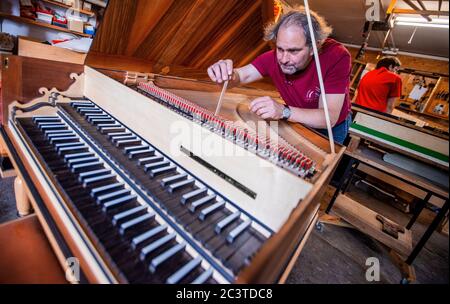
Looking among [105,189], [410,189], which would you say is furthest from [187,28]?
[410,189]

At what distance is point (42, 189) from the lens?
4.04 feet

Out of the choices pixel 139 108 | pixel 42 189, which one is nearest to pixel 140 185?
pixel 42 189

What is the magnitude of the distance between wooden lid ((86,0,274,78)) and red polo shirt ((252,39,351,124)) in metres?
0.62

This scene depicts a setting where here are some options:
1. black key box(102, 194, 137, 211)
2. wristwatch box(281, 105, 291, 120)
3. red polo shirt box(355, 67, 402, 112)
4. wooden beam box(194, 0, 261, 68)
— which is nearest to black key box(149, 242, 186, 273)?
black key box(102, 194, 137, 211)

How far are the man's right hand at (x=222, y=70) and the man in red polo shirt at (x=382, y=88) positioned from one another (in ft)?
8.47

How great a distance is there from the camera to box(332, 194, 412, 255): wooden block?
8.55 feet

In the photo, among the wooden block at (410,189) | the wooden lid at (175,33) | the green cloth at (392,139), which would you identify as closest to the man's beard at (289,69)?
the wooden lid at (175,33)

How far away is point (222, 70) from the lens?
1981 mm

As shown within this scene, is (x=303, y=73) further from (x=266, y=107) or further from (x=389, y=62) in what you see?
(x=389, y=62)

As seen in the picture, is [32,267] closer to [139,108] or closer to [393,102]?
[139,108]

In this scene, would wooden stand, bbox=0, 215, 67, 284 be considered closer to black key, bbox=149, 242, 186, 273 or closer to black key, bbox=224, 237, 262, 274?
black key, bbox=149, 242, 186, 273

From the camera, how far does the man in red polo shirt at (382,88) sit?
11.3 feet

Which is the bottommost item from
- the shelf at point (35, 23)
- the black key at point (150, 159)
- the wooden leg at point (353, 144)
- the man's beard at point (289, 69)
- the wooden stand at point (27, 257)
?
the wooden stand at point (27, 257)

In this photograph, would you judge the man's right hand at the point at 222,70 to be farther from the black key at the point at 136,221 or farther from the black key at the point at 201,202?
the black key at the point at 136,221
